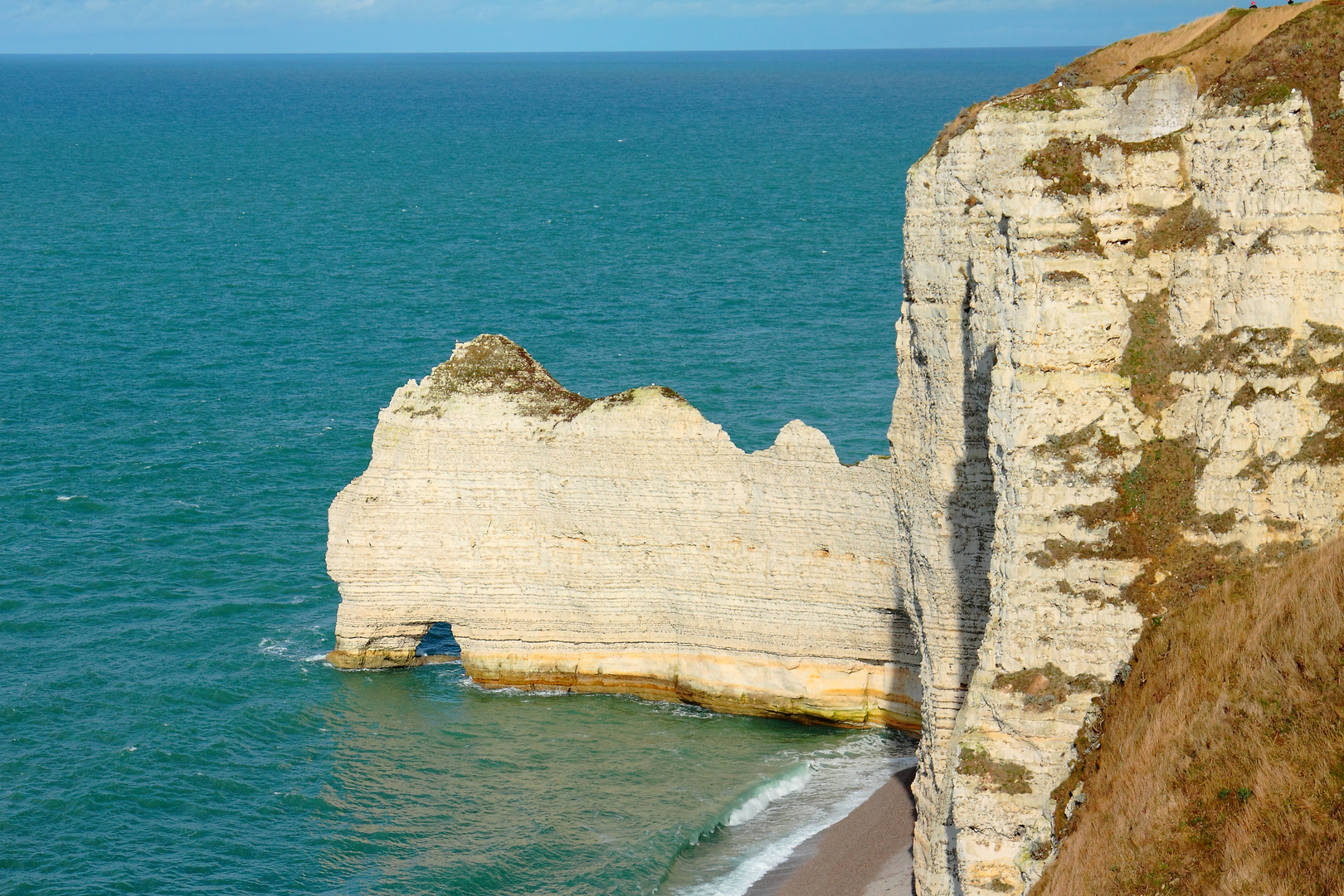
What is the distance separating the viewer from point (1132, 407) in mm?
20703

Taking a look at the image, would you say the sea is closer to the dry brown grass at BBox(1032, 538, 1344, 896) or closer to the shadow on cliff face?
the shadow on cliff face

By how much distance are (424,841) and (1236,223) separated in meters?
22.1

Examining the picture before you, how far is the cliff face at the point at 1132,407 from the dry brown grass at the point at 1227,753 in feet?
2.15

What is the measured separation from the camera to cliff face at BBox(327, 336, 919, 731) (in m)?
35.2

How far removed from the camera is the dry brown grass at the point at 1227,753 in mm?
16828

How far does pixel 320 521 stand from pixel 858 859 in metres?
27.0

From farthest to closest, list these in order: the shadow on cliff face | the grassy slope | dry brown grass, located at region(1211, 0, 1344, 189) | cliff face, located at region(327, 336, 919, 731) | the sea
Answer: cliff face, located at region(327, 336, 919, 731), the sea, the shadow on cliff face, dry brown grass, located at region(1211, 0, 1344, 189), the grassy slope

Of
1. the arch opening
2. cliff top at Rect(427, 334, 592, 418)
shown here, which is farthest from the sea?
cliff top at Rect(427, 334, 592, 418)

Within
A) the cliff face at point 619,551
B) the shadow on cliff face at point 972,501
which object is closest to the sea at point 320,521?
the cliff face at point 619,551

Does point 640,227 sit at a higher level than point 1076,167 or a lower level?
lower

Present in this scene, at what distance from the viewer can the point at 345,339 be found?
72.7m

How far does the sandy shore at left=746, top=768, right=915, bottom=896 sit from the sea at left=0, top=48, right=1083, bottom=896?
0.64m

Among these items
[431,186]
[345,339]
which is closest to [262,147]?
[431,186]

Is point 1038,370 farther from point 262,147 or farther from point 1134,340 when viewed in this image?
point 262,147
